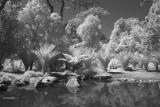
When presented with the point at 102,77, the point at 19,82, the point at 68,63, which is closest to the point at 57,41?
the point at 68,63

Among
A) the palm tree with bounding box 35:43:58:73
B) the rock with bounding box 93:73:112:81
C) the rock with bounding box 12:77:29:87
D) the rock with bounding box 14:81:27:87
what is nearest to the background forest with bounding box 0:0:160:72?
→ the palm tree with bounding box 35:43:58:73

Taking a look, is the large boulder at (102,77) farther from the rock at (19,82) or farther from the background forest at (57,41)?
the rock at (19,82)

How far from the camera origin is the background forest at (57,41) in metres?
12.4

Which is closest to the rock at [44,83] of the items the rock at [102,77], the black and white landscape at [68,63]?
the black and white landscape at [68,63]

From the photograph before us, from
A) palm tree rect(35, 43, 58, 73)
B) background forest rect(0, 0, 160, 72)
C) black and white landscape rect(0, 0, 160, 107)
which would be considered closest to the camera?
black and white landscape rect(0, 0, 160, 107)

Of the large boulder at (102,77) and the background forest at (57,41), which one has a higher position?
the background forest at (57,41)

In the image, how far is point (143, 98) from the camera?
6.82 metres

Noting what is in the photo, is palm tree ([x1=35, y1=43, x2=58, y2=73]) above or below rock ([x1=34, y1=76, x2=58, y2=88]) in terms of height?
A: above

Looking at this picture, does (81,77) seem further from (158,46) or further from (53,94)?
(158,46)

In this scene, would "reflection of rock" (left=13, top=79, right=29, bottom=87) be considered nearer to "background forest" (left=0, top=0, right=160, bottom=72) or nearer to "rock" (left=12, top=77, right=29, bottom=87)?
"rock" (left=12, top=77, right=29, bottom=87)

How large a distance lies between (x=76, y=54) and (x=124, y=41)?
10.0 m

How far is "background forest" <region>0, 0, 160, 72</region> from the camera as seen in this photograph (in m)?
12.4

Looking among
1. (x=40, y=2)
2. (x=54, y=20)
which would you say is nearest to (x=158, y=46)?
(x=54, y=20)

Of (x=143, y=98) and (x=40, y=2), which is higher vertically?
(x=40, y=2)
